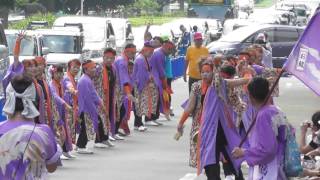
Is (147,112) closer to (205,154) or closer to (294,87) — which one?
(205,154)

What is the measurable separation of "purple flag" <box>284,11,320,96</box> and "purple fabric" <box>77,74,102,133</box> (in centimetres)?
814

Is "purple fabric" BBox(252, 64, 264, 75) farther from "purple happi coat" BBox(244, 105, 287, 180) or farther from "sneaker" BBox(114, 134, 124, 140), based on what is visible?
"purple happi coat" BBox(244, 105, 287, 180)

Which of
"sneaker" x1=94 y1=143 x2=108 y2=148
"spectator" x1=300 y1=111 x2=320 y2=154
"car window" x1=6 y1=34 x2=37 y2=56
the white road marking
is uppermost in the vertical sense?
"spectator" x1=300 y1=111 x2=320 y2=154

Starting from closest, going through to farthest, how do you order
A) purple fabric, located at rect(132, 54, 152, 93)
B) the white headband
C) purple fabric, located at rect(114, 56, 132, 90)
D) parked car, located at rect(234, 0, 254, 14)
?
the white headband
purple fabric, located at rect(114, 56, 132, 90)
purple fabric, located at rect(132, 54, 152, 93)
parked car, located at rect(234, 0, 254, 14)

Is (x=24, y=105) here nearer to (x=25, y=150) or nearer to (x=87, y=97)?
(x=25, y=150)

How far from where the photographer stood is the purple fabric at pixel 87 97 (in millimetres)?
16469

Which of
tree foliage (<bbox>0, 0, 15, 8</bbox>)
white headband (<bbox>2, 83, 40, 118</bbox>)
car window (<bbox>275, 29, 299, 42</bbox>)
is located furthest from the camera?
tree foliage (<bbox>0, 0, 15, 8</bbox>)

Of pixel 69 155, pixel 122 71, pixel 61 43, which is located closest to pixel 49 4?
pixel 61 43

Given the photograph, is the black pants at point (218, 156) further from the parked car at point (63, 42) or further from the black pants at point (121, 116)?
the parked car at point (63, 42)

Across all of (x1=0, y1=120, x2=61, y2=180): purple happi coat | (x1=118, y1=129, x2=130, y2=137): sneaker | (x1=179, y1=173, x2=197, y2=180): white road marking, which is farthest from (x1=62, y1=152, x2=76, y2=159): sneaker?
(x1=0, y1=120, x2=61, y2=180): purple happi coat

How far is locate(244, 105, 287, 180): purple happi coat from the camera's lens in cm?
836

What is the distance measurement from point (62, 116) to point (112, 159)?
94 centimetres

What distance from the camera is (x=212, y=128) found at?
461 inches

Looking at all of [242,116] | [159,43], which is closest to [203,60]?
[242,116]
